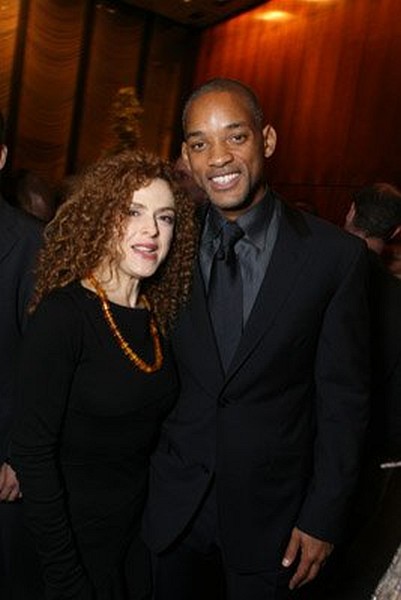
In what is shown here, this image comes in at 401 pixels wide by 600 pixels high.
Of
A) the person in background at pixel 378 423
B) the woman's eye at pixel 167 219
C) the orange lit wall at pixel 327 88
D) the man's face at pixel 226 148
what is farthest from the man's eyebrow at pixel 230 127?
the orange lit wall at pixel 327 88

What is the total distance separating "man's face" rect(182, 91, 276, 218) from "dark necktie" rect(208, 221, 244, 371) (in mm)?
93

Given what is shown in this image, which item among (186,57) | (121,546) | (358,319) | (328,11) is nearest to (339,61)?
(328,11)

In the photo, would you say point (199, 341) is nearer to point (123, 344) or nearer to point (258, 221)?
point (123, 344)

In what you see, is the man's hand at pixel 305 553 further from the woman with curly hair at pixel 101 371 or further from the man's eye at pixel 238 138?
the man's eye at pixel 238 138

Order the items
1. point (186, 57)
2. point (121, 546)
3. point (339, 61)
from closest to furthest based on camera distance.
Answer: point (121, 546) < point (339, 61) < point (186, 57)

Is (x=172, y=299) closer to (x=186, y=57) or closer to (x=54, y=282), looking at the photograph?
(x=54, y=282)

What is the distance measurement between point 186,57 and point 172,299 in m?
8.21

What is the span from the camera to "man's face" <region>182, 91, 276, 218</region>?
167 centimetres

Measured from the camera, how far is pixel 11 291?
1.87 meters

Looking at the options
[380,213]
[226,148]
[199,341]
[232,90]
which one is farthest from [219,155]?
[380,213]

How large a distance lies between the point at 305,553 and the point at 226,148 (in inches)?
43.9

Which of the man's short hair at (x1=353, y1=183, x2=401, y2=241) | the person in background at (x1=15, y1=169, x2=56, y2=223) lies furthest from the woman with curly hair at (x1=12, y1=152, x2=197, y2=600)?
the person in background at (x1=15, y1=169, x2=56, y2=223)

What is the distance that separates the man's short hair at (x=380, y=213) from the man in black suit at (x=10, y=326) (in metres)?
1.36

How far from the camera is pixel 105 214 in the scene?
160cm
